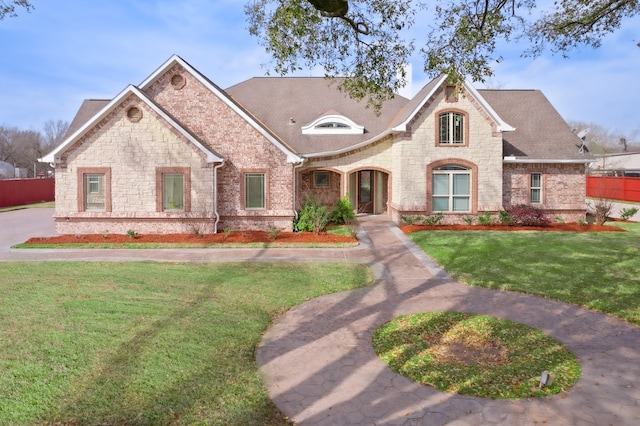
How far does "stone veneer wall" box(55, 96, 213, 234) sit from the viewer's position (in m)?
16.5

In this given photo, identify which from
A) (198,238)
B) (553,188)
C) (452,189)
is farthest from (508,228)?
(198,238)

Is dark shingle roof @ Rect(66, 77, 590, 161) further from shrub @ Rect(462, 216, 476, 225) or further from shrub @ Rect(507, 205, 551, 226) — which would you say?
shrub @ Rect(462, 216, 476, 225)

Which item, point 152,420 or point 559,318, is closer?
point 152,420

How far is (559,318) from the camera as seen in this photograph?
7.52 metres

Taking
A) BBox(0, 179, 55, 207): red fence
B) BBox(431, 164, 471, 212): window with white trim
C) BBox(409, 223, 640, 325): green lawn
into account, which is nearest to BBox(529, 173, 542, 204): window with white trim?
BBox(431, 164, 471, 212): window with white trim

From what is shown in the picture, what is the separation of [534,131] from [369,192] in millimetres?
9119

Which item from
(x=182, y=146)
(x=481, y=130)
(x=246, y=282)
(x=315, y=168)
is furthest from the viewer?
(x=315, y=168)

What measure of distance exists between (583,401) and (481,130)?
16.2 metres

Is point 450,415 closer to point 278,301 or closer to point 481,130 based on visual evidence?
point 278,301

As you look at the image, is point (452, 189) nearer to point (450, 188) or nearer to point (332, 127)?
point (450, 188)

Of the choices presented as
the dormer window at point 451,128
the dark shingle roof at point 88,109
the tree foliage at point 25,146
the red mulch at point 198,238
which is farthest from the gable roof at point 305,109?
the tree foliage at point 25,146

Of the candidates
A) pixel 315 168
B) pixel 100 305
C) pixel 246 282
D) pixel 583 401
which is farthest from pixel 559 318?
pixel 315 168

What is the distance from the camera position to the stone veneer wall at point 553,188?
20812 millimetres

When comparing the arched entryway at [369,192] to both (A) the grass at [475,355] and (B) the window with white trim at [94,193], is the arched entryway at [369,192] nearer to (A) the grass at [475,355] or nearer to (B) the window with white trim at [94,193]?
(B) the window with white trim at [94,193]
